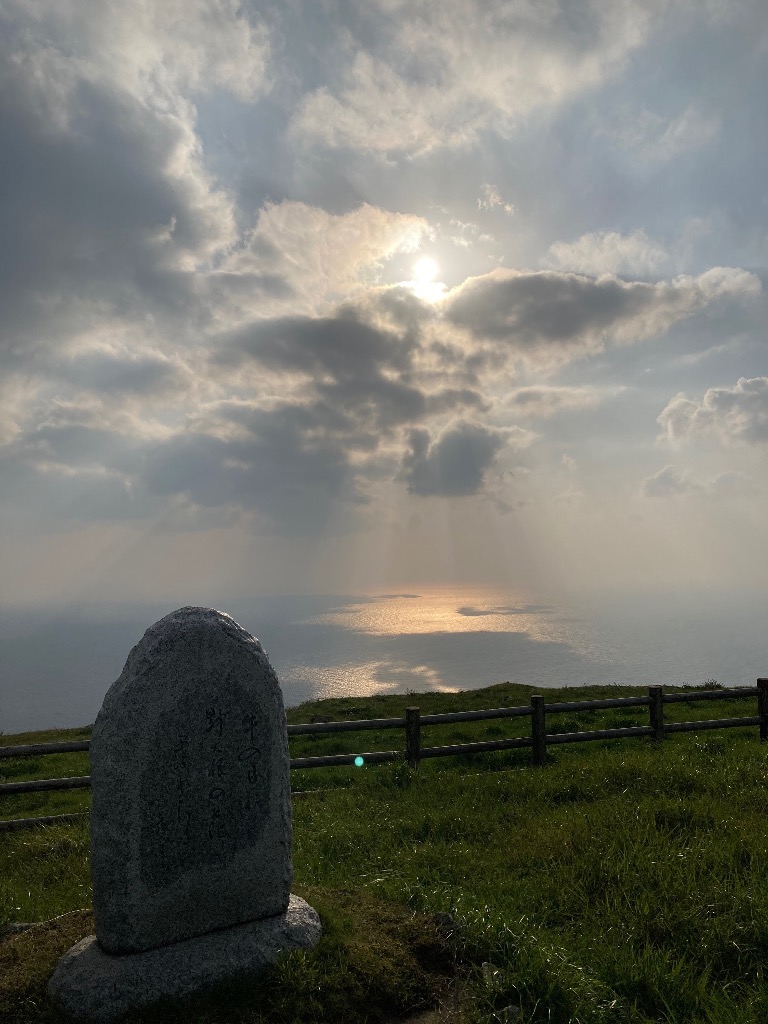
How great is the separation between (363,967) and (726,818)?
515 centimetres

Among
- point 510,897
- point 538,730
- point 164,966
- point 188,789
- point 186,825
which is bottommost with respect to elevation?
point 510,897

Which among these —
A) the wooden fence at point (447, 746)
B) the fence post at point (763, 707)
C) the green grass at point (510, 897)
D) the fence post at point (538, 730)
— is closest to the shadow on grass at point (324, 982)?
the green grass at point (510, 897)

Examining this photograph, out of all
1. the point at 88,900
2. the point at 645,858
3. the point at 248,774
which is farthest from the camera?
the point at 88,900

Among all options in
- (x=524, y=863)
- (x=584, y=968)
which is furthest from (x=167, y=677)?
(x=524, y=863)

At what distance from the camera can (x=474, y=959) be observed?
5164 mm

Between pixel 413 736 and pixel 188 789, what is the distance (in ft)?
24.5

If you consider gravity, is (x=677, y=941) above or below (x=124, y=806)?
below

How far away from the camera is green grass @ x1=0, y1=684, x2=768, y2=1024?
4.73 meters

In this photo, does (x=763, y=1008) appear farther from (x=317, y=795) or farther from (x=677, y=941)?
(x=317, y=795)

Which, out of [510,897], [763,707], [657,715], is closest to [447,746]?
[657,715]

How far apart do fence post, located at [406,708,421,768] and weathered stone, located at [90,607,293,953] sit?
6.57m

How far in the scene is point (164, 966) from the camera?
487 cm

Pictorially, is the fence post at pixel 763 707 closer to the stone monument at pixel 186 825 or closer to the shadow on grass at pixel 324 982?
the shadow on grass at pixel 324 982

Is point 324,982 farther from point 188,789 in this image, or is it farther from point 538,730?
point 538,730
